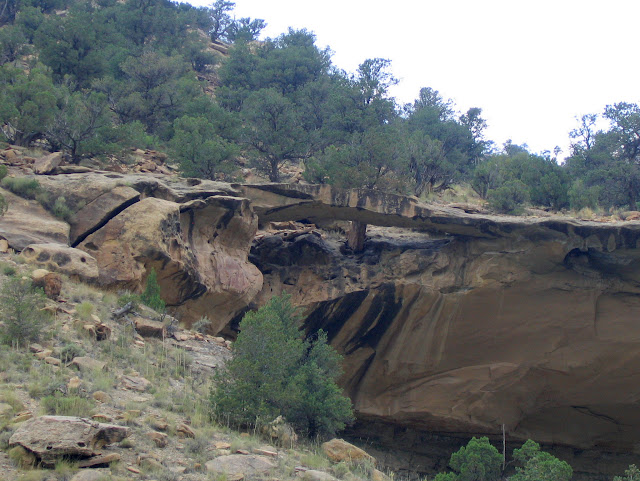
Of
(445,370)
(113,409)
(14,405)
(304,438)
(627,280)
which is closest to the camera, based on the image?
(14,405)

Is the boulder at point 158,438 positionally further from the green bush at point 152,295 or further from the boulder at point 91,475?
the green bush at point 152,295

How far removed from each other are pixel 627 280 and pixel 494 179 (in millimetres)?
8436

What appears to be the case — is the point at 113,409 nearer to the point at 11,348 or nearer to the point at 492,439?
the point at 11,348

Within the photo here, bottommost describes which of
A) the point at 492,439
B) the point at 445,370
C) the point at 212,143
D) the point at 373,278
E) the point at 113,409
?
the point at 492,439

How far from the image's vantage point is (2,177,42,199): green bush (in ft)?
48.0

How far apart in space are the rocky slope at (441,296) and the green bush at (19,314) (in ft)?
18.6

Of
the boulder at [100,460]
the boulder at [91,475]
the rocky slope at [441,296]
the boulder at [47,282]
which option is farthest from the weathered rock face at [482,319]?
the boulder at [91,475]

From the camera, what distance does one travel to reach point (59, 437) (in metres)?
6.36

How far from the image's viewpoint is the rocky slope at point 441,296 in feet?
55.4

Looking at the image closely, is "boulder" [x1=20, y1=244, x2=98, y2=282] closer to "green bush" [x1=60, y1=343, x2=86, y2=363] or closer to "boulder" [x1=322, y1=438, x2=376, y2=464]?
"green bush" [x1=60, y1=343, x2=86, y2=363]

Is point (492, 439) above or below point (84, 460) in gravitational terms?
below

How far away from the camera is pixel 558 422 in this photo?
19453 millimetres

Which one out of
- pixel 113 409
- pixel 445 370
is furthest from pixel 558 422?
pixel 113 409

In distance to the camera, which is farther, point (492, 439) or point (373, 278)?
point (492, 439)
